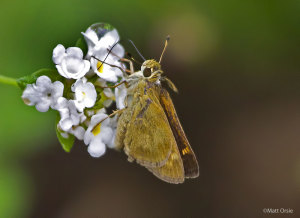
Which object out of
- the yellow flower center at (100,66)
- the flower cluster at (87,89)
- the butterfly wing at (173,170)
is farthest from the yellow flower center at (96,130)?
the butterfly wing at (173,170)

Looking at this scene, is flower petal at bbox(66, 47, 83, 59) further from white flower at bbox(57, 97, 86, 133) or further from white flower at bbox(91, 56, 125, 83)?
white flower at bbox(57, 97, 86, 133)

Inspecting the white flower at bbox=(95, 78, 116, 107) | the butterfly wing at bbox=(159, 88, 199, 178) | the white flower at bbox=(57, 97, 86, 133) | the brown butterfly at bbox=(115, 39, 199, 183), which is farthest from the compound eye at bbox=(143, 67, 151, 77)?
the white flower at bbox=(57, 97, 86, 133)

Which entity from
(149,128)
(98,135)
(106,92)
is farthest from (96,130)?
(149,128)

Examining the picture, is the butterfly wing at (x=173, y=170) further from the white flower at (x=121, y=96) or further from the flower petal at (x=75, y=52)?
the flower petal at (x=75, y=52)

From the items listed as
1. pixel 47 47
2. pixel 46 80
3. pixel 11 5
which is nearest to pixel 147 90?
pixel 46 80

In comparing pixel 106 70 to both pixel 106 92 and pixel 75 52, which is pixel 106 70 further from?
pixel 75 52

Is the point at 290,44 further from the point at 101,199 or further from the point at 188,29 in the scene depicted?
the point at 101,199
